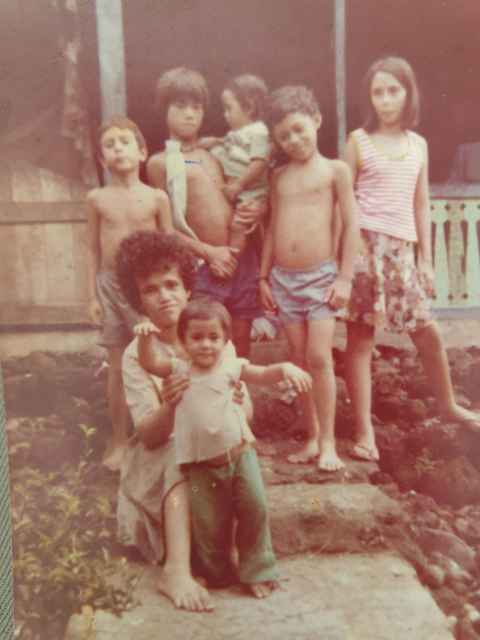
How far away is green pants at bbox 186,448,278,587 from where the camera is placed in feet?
5.24

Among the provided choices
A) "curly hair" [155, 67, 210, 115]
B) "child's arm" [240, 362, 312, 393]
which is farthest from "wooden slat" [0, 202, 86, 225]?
"child's arm" [240, 362, 312, 393]

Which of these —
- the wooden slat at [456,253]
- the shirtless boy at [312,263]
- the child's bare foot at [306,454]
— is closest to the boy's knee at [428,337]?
the wooden slat at [456,253]

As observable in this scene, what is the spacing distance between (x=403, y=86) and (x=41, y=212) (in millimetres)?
820

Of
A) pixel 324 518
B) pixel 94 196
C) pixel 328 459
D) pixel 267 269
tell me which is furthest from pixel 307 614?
pixel 94 196

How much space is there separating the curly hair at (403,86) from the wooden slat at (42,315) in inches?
29.0

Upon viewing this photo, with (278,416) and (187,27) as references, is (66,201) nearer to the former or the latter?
(187,27)

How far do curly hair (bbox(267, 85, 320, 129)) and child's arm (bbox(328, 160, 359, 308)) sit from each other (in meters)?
0.14

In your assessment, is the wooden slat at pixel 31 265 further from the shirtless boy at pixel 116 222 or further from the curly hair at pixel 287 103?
the curly hair at pixel 287 103

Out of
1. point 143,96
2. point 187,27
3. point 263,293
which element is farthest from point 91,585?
point 187,27

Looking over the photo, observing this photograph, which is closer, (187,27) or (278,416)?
(187,27)

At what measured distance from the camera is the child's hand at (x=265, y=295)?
1.72m

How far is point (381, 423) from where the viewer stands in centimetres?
185

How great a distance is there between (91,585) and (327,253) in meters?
0.83

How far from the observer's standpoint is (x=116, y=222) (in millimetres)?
1654
